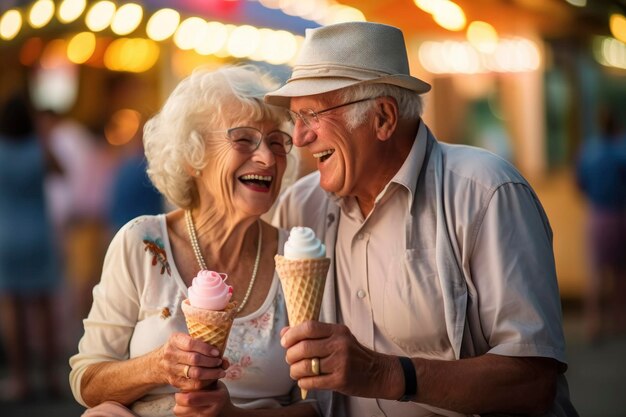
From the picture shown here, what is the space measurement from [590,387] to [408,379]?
5.31 m

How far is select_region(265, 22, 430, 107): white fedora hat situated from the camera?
352 centimetres

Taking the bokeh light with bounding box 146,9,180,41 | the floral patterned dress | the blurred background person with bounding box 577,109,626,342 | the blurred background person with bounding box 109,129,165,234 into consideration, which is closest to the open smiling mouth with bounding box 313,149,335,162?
the floral patterned dress

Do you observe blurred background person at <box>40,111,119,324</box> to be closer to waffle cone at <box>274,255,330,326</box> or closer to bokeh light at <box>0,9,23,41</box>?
bokeh light at <box>0,9,23,41</box>

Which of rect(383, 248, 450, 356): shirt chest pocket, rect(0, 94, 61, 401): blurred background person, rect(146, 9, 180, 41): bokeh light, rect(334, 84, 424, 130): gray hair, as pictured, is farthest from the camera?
rect(146, 9, 180, 41): bokeh light

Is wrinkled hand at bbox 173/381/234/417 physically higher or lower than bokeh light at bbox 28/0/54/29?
lower

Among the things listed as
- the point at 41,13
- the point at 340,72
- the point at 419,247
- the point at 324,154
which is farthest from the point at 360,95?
the point at 41,13

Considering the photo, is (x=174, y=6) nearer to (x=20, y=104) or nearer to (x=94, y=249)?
(x=20, y=104)

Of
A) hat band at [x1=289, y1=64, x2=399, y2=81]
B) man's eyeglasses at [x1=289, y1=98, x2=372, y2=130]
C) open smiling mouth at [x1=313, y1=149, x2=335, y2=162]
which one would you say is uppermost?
hat band at [x1=289, y1=64, x2=399, y2=81]

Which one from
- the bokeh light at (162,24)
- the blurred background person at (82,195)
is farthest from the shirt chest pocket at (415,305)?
the blurred background person at (82,195)

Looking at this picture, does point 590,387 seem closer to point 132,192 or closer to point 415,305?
point 132,192

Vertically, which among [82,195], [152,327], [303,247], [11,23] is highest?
[11,23]

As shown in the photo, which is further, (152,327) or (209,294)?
(152,327)

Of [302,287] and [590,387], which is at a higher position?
[302,287]

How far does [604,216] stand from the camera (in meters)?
9.92
